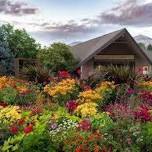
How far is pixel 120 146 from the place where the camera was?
341 inches

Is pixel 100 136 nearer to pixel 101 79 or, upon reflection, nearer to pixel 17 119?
pixel 17 119

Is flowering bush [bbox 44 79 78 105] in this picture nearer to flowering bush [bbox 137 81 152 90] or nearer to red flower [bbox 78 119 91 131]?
flowering bush [bbox 137 81 152 90]

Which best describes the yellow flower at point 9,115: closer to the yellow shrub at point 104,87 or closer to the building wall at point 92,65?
the yellow shrub at point 104,87

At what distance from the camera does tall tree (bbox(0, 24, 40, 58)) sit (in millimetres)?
39188

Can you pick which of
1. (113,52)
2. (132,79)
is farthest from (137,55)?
(132,79)

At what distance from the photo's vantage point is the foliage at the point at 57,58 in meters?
37.8

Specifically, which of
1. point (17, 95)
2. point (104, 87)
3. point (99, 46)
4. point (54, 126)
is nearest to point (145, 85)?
point (104, 87)

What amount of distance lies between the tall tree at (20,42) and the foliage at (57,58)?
1099 mm

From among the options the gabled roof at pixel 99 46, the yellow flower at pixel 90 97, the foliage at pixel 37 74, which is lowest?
the yellow flower at pixel 90 97

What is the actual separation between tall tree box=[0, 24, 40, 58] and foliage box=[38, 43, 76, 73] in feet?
3.61

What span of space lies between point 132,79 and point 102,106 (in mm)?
3259

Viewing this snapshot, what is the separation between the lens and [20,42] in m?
39.3

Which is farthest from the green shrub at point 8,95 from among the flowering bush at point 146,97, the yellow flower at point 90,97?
the flowering bush at point 146,97

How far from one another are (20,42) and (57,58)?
139 inches
